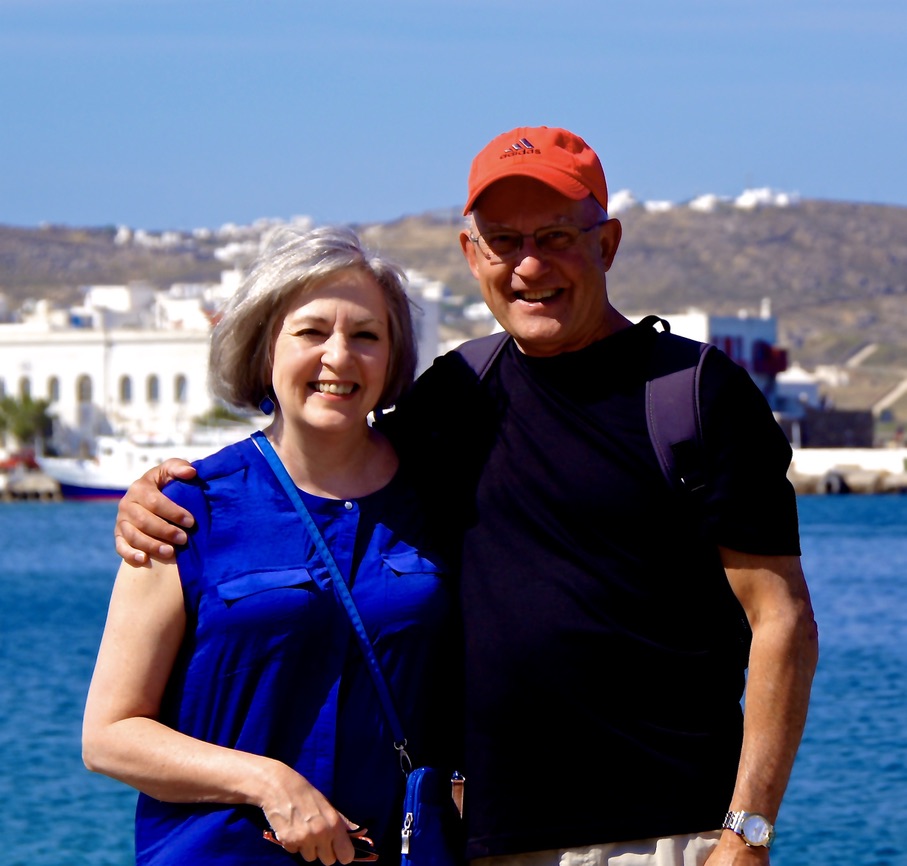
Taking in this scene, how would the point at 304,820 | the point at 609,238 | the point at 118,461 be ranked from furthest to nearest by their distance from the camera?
the point at 118,461 < the point at 609,238 < the point at 304,820

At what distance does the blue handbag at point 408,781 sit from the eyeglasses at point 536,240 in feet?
1.77

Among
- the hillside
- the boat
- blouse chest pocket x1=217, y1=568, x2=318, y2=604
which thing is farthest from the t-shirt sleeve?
the hillside

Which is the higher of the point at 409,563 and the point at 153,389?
the point at 409,563

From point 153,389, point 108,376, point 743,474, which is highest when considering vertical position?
point 743,474

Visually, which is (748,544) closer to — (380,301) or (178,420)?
(380,301)

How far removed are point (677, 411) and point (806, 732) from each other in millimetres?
14625

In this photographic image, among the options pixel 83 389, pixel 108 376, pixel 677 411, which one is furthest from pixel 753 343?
pixel 677 411

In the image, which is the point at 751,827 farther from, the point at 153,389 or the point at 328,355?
the point at 153,389

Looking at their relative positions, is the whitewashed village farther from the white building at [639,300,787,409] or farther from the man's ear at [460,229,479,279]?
the man's ear at [460,229,479,279]

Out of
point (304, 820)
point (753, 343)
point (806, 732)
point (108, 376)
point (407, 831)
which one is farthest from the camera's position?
point (108, 376)

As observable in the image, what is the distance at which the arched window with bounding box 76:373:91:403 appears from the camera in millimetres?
81812

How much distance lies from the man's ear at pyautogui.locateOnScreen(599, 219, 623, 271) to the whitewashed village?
219ft

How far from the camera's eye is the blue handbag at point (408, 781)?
A: 2.85 meters

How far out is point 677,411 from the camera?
294 cm
